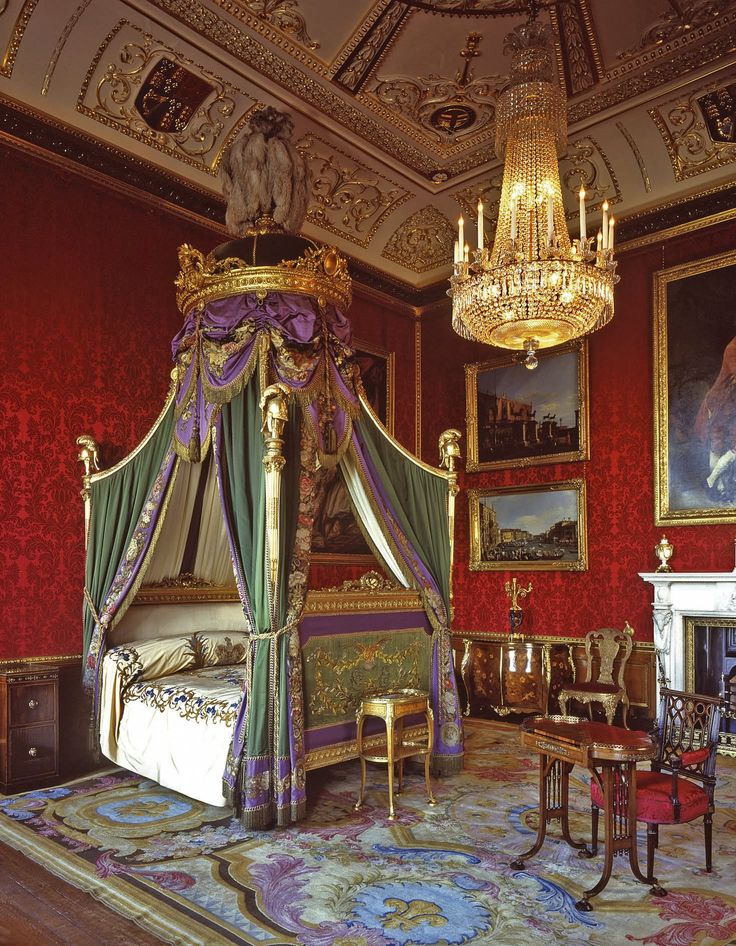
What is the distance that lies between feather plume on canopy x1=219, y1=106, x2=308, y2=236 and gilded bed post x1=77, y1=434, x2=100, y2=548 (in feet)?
6.83

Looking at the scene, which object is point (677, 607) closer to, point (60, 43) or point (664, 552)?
point (664, 552)

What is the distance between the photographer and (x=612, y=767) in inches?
141

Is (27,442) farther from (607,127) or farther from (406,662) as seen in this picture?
(607,127)

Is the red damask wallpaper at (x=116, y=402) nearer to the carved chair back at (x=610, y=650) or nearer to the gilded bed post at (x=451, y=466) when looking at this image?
the carved chair back at (x=610, y=650)

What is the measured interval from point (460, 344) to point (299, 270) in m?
4.50

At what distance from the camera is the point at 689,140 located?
6.93m

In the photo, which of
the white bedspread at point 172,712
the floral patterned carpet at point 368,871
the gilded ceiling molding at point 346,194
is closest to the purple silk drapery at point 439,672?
the floral patterned carpet at point 368,871

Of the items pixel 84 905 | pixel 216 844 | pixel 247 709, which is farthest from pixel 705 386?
pixel 84 905

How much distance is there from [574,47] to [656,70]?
2.39 feet

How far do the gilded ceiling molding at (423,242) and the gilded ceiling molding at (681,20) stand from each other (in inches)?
119

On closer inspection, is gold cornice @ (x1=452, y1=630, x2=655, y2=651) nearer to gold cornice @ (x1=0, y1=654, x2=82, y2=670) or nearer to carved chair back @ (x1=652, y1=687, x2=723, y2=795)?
carved chair back @ (x1=652, y1=687, x2=723, y2=795)

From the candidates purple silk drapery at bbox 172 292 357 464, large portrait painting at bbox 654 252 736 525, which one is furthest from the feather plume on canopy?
large portrait painting at bbox 654 252 736 525

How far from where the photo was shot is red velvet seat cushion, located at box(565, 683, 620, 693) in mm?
6953

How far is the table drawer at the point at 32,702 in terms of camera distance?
512cm
